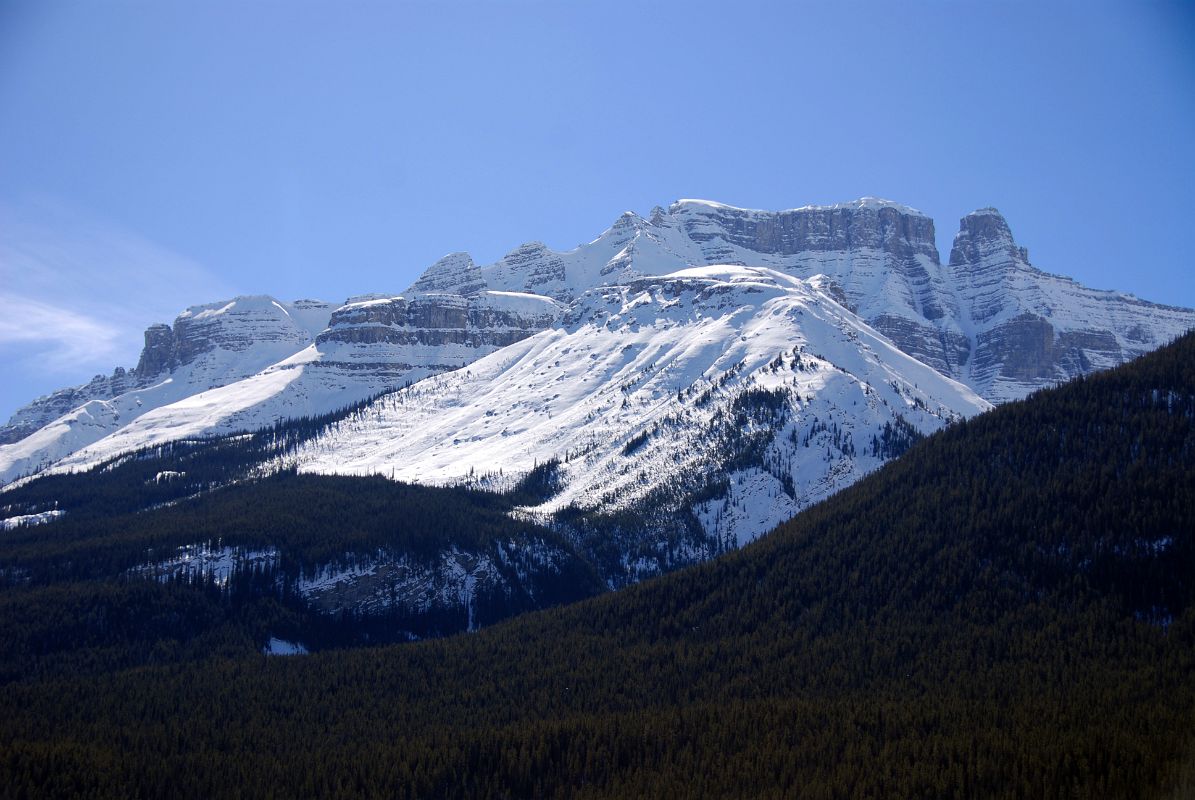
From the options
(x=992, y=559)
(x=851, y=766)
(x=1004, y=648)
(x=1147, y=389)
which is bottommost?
(x=851, y=766)

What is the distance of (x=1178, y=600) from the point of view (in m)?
110

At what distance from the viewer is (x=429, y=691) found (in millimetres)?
129000

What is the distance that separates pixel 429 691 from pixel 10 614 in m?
65.7

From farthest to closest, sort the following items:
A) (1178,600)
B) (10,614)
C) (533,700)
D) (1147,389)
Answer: (10,614) → (1147,389) → (533,700) → (1178,600)

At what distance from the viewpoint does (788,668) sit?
121812mm

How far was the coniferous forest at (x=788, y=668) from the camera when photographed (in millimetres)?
93750

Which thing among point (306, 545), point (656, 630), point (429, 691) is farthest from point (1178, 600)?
point (306, 545)

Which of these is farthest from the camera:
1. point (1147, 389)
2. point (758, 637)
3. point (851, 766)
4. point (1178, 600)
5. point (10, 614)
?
point (10, 614)

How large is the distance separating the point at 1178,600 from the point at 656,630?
5762 centimetres

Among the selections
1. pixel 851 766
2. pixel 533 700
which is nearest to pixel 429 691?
pixel 533 700

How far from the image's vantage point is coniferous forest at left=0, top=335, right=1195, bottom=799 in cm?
9375

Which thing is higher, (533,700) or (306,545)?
(306,545)

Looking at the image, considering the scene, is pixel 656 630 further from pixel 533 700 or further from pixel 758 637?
pixel 533 700

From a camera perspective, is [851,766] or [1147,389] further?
[1147,389]
